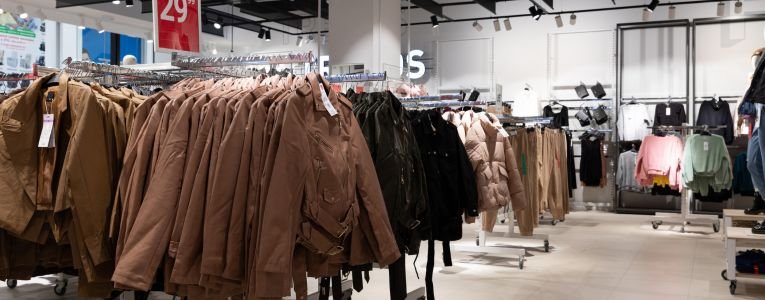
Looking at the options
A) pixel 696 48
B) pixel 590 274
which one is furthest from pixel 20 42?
pixel 696 48

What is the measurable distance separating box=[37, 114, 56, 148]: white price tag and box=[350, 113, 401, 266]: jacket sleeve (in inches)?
54.7

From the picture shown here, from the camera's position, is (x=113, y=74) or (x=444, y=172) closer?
(x=113, y=74)

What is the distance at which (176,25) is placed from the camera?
5.38 meters

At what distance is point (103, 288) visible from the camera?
309 centimetres

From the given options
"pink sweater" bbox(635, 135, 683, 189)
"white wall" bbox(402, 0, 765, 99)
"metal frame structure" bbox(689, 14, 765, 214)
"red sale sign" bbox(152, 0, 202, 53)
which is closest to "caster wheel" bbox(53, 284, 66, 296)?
"red sale sign" bbox(152, 0, 202, 53)

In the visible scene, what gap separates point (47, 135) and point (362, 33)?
6.15m

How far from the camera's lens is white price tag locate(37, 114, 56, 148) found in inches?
120

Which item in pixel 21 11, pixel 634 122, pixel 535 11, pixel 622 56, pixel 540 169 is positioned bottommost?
pixel 540 169

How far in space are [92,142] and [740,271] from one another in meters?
5.21

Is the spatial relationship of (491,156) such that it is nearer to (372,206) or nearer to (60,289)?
(372,206)

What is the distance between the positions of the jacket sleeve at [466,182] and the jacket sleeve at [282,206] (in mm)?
1946

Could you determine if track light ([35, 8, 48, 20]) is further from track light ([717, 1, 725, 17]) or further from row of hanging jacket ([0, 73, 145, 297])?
track light ([717, 1, 725, 17])

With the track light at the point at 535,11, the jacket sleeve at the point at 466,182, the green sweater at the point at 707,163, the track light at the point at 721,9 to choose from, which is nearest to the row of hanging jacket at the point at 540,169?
the green sweater at the point at 707,163

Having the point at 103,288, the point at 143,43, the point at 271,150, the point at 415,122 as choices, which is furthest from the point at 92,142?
the point at 143,43
